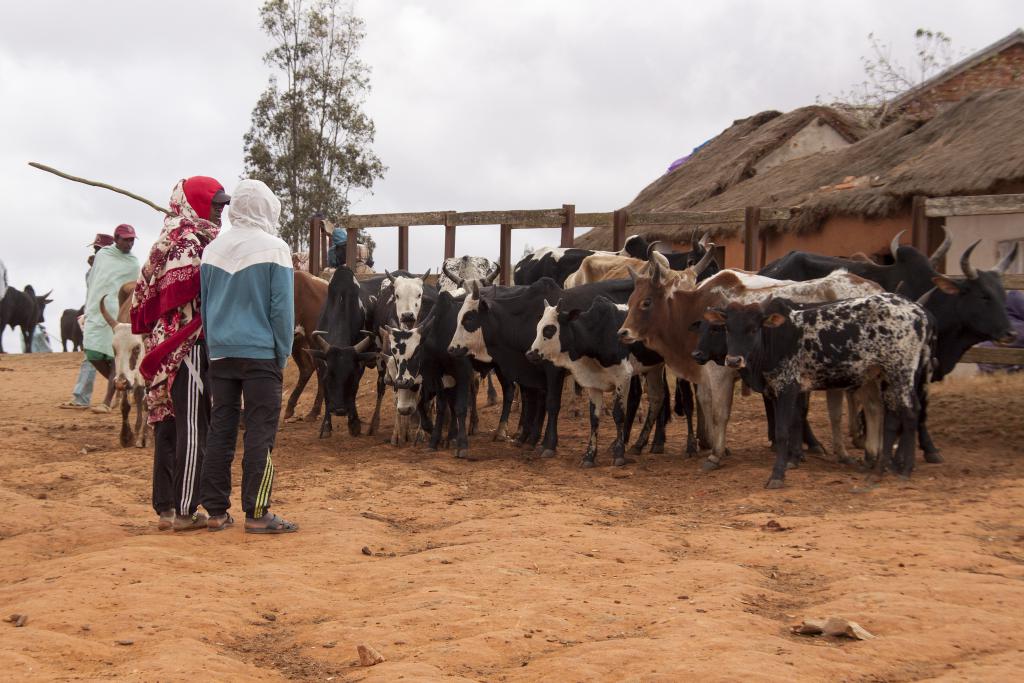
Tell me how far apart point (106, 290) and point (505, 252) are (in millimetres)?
5074

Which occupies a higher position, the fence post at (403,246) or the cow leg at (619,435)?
the fence post at (403,246)

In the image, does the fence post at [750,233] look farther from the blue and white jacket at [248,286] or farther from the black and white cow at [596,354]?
the blue and white jacket at [248,286]

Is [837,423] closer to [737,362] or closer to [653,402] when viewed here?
[737,362]

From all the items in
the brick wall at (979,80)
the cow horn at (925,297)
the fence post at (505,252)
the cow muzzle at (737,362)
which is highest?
the brick wall at (979,80)

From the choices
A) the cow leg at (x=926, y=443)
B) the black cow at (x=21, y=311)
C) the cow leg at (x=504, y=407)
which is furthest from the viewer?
the black cow at (x=21, y=311)

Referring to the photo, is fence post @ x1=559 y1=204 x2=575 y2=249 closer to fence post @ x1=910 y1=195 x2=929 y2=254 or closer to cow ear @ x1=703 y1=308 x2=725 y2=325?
fence post @ x1=910 y1=195 x2=929 y2=254

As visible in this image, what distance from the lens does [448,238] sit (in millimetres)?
17250

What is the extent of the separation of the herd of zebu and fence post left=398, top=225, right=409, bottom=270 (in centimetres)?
366

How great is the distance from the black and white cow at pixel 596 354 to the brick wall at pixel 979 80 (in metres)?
15.8

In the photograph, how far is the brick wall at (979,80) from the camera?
25297 mm

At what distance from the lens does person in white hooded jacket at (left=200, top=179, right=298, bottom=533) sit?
25.0ft

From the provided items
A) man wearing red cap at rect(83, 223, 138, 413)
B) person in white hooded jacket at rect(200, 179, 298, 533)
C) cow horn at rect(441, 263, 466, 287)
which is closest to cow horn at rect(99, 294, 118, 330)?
man wearing red cap at rect(83, 223, 138, 413)

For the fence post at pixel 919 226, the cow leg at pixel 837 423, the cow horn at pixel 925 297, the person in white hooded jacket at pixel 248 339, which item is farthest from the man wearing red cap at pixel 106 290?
the fence post at pixel 919 226

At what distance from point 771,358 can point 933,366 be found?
1814mm
